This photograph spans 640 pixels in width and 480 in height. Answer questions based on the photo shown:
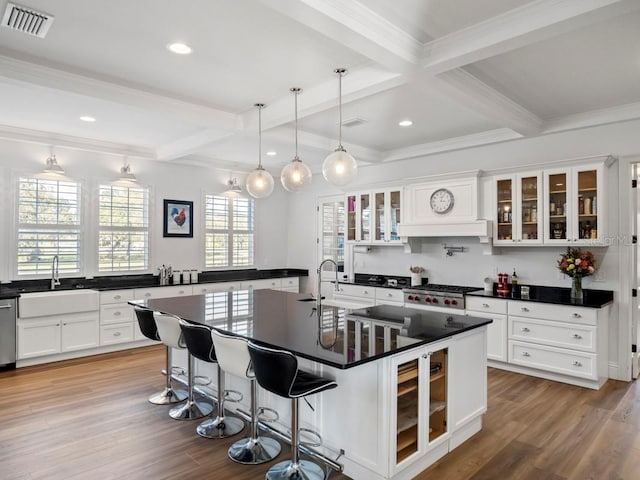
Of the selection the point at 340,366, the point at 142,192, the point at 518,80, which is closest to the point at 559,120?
the point at 518,80

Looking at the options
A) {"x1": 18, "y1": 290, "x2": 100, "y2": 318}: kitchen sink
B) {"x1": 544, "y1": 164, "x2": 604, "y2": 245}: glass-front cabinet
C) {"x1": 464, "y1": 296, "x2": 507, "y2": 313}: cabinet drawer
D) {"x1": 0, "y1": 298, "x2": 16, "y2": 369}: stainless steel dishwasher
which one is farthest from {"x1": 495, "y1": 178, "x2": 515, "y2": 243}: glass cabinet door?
{"x1": 0, "y1": 298, "x2": 16, "y2": 369}: stainless steel dishwasher

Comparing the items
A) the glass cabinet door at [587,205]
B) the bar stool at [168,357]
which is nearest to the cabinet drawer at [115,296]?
the bar stool at [168,357]

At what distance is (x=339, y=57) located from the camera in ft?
10.4

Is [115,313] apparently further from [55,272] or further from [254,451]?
[254,451]

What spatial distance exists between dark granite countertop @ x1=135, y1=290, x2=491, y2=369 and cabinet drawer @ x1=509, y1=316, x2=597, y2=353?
5.60 ft

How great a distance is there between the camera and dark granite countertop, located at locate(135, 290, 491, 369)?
2352 millimetres

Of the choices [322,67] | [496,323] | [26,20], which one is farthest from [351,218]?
[26,20]

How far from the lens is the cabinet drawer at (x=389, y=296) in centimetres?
581

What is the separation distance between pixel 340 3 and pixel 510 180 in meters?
3.50

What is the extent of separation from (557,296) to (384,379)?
3230 mm

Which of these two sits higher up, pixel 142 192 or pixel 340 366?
pixel 142 192

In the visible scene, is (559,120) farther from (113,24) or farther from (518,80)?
(113,24)

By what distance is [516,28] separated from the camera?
255 cm

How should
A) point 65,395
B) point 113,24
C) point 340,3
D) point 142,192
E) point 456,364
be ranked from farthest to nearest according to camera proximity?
1. point 142,192
2. point 65,395
3. point 456,364
4. point 113,24
5. point 340,3
